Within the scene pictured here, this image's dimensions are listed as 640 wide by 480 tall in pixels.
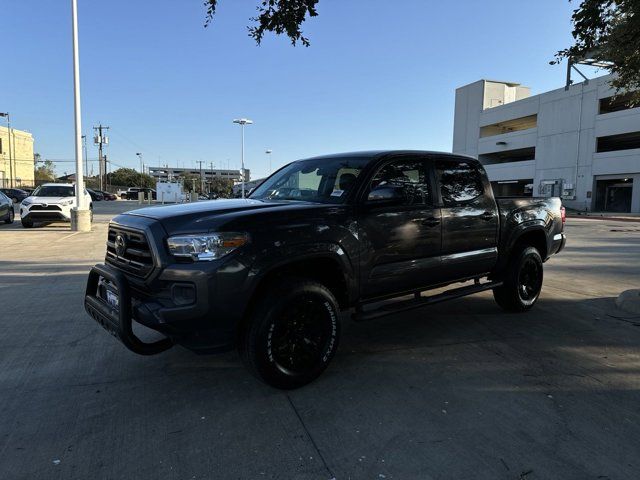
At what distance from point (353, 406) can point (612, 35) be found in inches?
267

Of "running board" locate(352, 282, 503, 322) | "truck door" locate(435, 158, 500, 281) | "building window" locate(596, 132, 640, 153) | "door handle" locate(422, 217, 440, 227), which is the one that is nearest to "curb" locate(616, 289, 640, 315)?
"running board" locate(352, 282, 503, 322)

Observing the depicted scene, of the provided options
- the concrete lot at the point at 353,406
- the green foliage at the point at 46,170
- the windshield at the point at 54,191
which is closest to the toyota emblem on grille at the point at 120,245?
the concrete lot at the point at 353,406

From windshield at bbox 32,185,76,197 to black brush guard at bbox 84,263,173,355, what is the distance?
1571 centimetres

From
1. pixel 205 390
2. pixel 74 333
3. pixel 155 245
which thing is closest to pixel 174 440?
pixel 205 390

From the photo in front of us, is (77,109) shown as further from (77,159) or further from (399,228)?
(399,228)

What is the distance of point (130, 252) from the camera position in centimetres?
365

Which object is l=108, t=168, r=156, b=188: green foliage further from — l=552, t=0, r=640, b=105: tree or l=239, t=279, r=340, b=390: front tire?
l=239, t=279, r=340, b=390: front tire

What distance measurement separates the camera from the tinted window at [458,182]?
15.9 feet

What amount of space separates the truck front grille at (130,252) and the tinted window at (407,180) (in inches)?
78.2

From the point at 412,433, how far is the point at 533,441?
0.75 metres

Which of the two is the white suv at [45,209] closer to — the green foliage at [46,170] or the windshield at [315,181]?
the windshield at [315,181]

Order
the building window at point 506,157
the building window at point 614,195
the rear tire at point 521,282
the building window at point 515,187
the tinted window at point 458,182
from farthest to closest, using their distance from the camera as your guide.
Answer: the building window at point 506,157
the building window at point 515,187
the building window at point 614,195
the rear tire at point 521,282
the tinted window at point 458,182

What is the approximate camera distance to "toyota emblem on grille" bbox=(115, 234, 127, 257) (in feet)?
12.2

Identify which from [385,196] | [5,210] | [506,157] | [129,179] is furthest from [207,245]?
[129,179]
